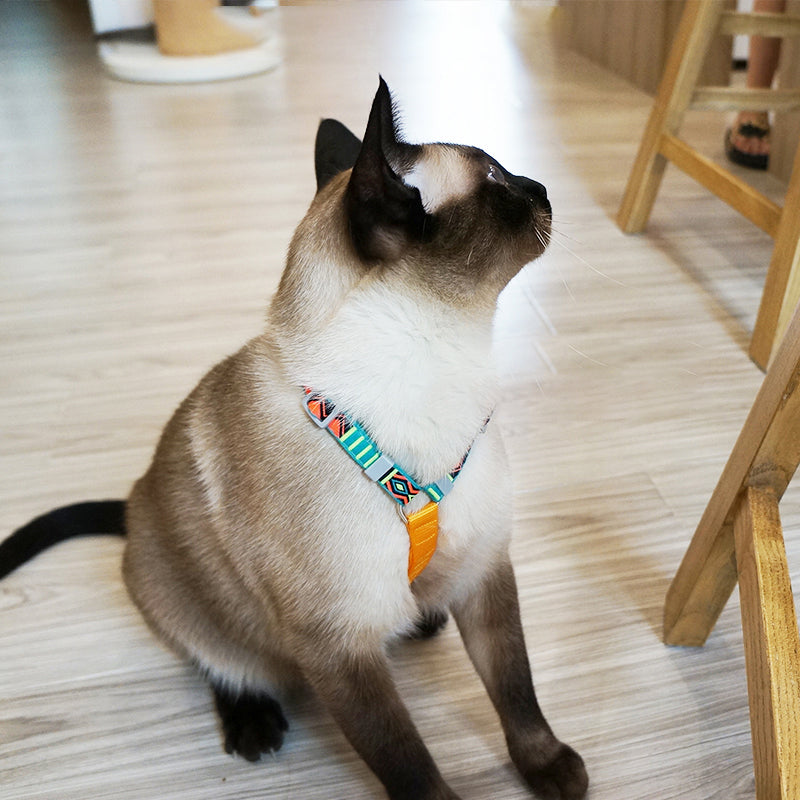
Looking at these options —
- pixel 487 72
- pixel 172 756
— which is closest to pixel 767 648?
pixel 172 756

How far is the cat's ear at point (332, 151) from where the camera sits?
102 centimetres

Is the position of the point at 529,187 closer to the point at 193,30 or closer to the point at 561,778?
the point at 561,778

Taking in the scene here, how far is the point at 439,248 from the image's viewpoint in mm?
822

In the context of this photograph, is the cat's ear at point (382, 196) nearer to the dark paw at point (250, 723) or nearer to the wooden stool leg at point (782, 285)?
the dark paw at point (250, 723)

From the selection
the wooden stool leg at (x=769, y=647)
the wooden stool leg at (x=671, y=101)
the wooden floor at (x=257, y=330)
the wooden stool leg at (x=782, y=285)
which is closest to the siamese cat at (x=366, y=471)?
the wooden floor at (x=257, y=330)

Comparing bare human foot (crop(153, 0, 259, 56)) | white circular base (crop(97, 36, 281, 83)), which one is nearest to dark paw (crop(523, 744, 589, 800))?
white circular base (crop(97, 36, 281, 83))

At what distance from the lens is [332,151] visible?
40.5 inches

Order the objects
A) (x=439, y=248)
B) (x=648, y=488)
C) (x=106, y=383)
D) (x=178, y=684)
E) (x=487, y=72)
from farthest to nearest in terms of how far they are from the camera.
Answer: (x=487, y=72) → (x=106, y=383) → (x=648, y=488) → (x=178, y=684) → (x=439, y=248)

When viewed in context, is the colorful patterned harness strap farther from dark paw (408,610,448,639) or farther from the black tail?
the black tail

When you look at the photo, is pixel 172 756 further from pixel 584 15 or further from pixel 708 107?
pixel 584 15

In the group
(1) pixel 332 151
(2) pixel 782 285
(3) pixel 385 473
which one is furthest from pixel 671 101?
(3) pixel 385 473

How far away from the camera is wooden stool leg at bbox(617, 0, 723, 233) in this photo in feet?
6.85

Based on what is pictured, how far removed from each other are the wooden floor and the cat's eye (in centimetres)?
13

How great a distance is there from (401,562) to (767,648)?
420 mm
